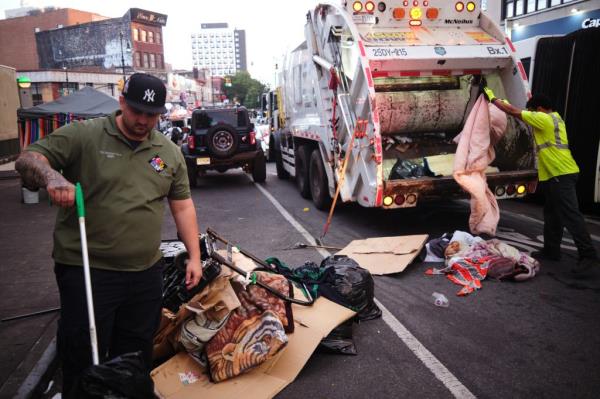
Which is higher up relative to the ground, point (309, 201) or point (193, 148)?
point (193, 148)

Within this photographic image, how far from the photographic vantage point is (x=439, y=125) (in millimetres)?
7293

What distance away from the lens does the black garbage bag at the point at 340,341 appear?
3.49 m

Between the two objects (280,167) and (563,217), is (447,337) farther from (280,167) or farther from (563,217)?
(280,167)

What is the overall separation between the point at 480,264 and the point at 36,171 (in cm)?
427

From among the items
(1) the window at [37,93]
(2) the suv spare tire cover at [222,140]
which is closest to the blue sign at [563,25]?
(2) the suv spare tire cover at [222,140]

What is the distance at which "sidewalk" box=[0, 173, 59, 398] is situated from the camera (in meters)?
3.25

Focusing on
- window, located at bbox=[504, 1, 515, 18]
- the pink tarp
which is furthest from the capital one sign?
the pink tarp

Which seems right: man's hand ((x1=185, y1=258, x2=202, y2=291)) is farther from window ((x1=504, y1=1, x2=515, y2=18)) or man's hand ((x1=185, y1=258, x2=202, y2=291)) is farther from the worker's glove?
window ((x1=504, y1=1, x2=515, y2=18))

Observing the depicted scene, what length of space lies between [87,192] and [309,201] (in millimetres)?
7289

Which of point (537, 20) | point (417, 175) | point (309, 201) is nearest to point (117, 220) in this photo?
point (417, 175)

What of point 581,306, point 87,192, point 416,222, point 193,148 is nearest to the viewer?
point 87,192

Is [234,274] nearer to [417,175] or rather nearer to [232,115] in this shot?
[417,175]

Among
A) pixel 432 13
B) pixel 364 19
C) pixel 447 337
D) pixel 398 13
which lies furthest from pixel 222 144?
pixel 447 337

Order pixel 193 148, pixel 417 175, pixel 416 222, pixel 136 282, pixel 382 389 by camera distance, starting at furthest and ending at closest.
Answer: pixel 193 148 < pixel 416 222 < pixel 417 175 < pixel 382 389 < pixel 136 282
